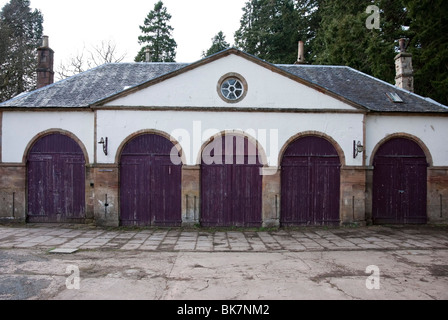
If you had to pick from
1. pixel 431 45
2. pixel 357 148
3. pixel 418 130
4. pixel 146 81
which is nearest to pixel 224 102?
pixel 146 81

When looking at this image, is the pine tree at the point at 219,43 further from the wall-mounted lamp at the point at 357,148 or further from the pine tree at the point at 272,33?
the wall-mounted lamp at the point at 357,148

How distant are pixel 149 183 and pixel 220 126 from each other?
135 inches

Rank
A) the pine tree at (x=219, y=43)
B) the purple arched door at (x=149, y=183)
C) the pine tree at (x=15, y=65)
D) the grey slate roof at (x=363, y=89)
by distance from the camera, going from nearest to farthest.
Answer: the purple arched door at (x=149, y=183) < the grey slate roof at (x=363, y=89) < the pine tree at (x=15, y=65) < the pine tree at (x=219, y=43)

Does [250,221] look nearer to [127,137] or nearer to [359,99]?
[127,137]

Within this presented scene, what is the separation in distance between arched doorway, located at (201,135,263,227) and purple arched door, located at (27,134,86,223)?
4802 mm

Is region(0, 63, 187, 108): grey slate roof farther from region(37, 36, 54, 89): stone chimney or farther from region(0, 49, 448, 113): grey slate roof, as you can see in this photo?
region(37, 36, 54, 89): stone chimney

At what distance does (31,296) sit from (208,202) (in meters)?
7.51

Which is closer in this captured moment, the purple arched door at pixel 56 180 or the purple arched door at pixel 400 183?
the purple arched door at pixel 56 180

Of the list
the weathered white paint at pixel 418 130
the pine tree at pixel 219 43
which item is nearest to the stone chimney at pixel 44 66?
the weathered white paint at pixel 418 130

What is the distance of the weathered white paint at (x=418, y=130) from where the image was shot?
13.5m

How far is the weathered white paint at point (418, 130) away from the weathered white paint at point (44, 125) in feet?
35.7

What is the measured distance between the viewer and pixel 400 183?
1360 cm

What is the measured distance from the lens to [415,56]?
18016 mm

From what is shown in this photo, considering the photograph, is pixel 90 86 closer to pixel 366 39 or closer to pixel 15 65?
pixel 366 39
